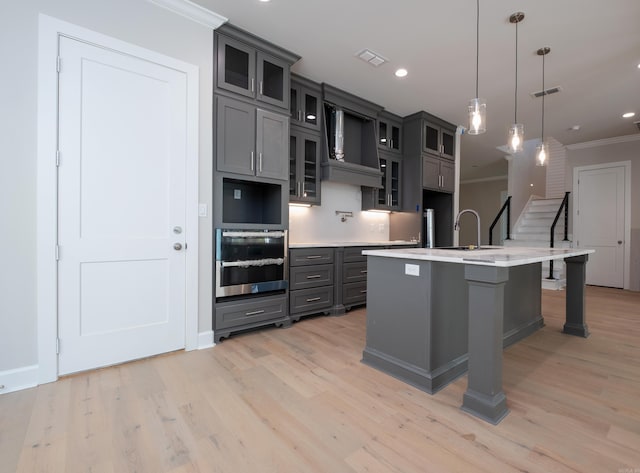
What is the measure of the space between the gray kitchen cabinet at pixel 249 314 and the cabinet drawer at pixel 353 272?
942 mm

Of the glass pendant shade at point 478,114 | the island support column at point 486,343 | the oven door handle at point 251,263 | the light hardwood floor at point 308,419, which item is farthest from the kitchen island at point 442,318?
Answer: the oven door handle at point 251,263

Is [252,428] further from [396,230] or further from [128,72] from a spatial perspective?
[396,230]

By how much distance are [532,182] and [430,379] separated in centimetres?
916

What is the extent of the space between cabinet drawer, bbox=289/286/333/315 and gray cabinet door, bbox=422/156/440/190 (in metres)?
2.48

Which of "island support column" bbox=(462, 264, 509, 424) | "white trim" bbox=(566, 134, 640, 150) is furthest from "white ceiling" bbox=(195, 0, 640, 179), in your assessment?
"island support column" bbox=(462, 264, 509, 424)

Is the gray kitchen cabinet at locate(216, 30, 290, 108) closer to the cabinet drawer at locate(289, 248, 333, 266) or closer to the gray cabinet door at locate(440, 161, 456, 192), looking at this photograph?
the cabinet drawer at locate(289, 248, 333, 266)

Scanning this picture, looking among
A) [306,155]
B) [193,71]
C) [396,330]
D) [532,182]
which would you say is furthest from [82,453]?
[532,182]

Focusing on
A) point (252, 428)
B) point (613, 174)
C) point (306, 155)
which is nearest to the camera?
point (252, 428)

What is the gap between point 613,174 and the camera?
19.8 ft

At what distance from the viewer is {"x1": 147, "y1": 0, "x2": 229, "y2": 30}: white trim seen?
8.23 feet

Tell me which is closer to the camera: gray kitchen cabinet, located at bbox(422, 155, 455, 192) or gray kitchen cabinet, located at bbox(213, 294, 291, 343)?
gray kitchen cabinet, located at bbox(213, 294, 291, 343)

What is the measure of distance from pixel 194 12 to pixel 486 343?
3.36 metres

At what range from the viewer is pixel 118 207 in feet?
7.77

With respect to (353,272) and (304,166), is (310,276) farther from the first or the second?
(304,166)
